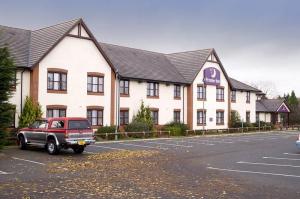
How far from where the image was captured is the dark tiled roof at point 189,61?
45875 millimetres

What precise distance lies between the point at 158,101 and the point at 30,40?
13.8 metres

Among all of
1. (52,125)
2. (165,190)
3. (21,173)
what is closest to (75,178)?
(21,173)

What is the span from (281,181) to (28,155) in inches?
487

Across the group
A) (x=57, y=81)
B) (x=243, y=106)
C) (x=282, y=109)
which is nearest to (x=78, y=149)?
(x=57, y=81)

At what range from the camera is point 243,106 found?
5550 centimetres

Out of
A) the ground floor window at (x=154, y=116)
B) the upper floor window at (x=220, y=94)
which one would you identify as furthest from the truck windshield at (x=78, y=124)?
the upper floor window at (x=220, y=94)

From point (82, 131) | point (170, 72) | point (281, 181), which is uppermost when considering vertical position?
point (170, 72)

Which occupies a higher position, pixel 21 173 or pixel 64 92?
pixel 64 92

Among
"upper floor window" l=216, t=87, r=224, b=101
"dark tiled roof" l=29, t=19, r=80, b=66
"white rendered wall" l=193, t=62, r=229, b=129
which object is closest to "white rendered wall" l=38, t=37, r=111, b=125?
"dark tiled roof" l=29, t=19, r=80, b=66

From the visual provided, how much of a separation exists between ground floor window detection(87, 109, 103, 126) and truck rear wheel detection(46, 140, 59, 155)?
510 inches

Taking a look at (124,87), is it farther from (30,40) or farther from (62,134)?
(62,134)

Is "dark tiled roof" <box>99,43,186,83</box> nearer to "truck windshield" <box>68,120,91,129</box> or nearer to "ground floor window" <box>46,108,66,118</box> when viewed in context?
"ground floor window" <box>46,108,66,118</box>

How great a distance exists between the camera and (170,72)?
4512 cm

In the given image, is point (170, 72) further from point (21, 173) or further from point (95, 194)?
point (95, 194)
